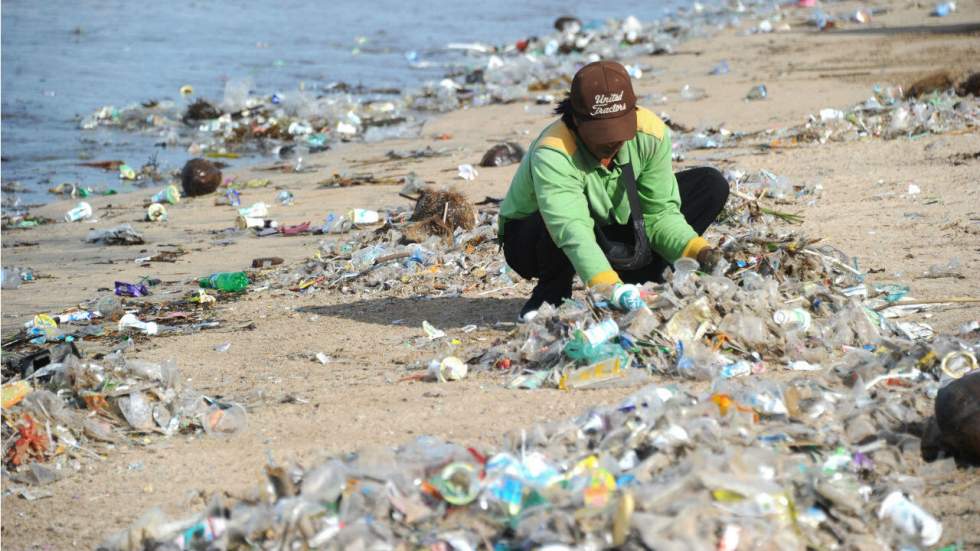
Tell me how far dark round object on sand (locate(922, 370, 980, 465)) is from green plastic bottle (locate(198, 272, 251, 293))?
3.98 m

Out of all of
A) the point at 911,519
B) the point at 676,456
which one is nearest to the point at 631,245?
the point at 676,456

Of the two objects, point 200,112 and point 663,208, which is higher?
point 663,208

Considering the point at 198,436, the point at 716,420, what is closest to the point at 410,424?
the point at 198,436

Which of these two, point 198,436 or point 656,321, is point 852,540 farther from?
point 198,436

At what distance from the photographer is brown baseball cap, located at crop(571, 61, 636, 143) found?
4.10 meters

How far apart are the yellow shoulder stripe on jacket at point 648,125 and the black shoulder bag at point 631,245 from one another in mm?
168

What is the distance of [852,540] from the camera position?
284cm

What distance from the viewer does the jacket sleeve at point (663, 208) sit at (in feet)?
14.8

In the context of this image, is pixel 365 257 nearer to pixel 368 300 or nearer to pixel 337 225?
pixel 368 300

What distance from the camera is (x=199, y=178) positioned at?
912 cm

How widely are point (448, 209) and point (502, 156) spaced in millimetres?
2320

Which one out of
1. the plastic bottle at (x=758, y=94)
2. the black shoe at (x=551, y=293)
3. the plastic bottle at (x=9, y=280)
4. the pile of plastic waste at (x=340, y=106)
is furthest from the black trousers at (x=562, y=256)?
the pile of plastic waste at (x=340, y=106)

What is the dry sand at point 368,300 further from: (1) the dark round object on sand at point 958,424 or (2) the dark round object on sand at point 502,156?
(2) the dark round object on sand at point 502,156

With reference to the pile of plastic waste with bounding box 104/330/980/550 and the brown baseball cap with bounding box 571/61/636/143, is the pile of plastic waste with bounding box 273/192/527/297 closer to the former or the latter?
the brown baseball cap with bounding box 571/61/636/143
